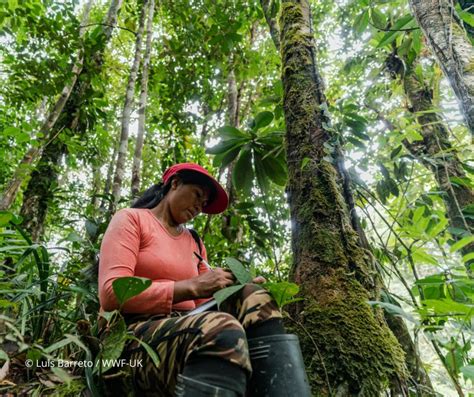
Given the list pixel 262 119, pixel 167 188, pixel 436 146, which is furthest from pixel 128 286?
pixel 436 146

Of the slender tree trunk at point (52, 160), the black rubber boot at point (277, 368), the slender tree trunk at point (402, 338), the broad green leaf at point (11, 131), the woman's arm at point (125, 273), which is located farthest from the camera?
the slender tree trunk at point (52, 160)

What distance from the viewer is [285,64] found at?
1.98m

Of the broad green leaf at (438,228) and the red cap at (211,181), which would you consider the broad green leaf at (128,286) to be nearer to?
the red cap at (211,181)

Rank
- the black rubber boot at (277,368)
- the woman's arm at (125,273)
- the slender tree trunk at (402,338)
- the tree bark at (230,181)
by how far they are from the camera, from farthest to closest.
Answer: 1. the tree bark at (230,181)
2. the woman's arm at (125,273)
3. the slender tree trunk at (402,338)
4. the black rubber boot at (277,368)

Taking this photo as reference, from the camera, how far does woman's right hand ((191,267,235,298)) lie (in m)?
1.23

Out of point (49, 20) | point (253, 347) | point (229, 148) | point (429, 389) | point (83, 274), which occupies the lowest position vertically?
point (429, 389)

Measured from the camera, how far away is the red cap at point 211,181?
67.3 inches

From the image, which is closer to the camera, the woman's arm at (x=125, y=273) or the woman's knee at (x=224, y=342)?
the woman's knee at (x=224, y=342)

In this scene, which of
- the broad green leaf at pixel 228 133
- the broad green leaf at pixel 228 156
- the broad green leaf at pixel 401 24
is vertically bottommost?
the broad green leaf at pixel 228 156

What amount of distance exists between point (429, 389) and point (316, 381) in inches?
14.8

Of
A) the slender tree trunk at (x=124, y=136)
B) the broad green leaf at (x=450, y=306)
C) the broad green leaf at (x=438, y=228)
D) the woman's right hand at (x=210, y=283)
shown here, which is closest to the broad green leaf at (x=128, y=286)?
the woman's right hand at (x=210, y=283)

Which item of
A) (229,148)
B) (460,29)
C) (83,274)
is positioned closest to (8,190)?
(83,274)

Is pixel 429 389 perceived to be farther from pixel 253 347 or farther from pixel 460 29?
pixel 460 29

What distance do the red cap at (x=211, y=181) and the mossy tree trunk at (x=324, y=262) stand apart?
40cm
